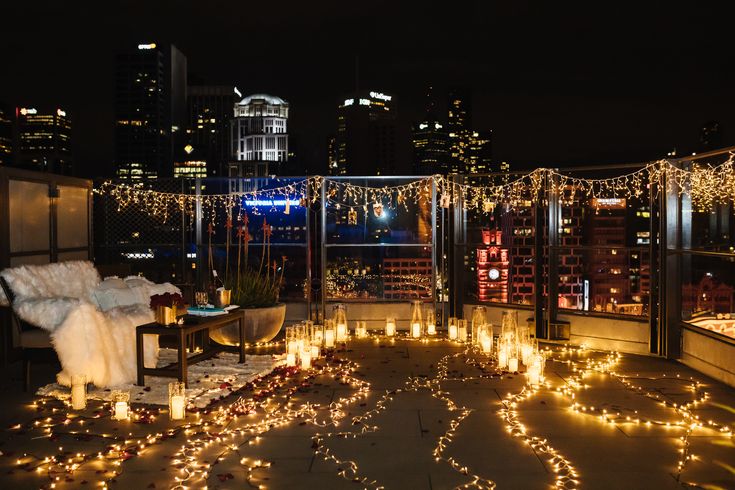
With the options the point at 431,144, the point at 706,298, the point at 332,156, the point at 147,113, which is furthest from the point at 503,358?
the point at 147,113

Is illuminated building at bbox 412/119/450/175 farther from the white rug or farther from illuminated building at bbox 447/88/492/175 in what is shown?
the white rug

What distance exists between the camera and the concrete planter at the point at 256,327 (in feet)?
23.8

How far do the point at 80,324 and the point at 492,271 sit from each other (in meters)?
5.69

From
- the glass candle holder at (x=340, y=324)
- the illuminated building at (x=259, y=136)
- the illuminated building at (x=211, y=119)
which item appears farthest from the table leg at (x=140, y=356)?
the illuminated building at (x=211, y=119)

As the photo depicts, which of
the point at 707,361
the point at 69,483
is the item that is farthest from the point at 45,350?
the point at 707,361

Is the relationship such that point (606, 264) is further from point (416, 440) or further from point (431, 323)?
point (416, 440)

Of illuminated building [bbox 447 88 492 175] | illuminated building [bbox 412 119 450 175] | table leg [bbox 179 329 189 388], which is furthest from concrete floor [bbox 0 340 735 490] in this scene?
illuminated building [bbox 412 119 450 175]

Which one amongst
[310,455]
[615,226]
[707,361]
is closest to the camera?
[310,455]

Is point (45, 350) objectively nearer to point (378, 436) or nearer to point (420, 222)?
point (378, 436)

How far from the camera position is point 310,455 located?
3.99 m

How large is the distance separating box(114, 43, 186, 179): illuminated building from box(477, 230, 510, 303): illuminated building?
88900 millimetres

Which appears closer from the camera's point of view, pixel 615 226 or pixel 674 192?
pixel 674 192

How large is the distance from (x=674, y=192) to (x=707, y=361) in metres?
1.77

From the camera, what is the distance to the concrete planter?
725 centimetres
